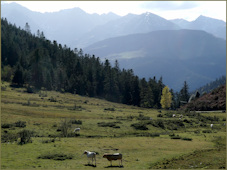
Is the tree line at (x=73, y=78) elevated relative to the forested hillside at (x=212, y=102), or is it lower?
elevated

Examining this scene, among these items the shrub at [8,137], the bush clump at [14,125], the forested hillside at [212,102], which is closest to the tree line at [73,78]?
the forested hillside at [212,102]

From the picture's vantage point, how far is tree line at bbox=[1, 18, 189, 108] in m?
158

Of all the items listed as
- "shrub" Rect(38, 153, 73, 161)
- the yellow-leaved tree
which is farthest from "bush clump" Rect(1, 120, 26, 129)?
the yellow-leaved tree

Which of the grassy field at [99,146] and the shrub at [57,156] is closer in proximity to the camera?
the grassy field at [99,146]

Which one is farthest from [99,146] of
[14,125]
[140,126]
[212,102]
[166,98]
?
[166,98]

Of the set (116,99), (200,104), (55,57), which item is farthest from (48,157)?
(55,57)

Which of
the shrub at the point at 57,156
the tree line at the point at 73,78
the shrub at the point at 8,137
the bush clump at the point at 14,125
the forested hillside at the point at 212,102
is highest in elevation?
the tree line at the point at 73,78

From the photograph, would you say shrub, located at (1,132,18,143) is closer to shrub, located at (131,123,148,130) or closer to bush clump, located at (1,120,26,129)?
bush clump, located at (1,120,26,129)

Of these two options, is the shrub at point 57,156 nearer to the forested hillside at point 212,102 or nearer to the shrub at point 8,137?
the shrub at point 8,137

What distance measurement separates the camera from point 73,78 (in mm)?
167125

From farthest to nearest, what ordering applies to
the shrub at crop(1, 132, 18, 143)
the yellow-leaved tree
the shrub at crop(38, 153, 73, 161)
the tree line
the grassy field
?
the tree line, the yellow-leaved tree, the shrub at crop(1, 132, 18, 143), the shrub at crop(38, 153, 73, 161), the grassy field

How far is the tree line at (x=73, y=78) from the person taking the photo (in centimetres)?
15838

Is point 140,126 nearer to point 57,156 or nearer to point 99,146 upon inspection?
point 99,146

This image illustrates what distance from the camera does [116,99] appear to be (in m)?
175
